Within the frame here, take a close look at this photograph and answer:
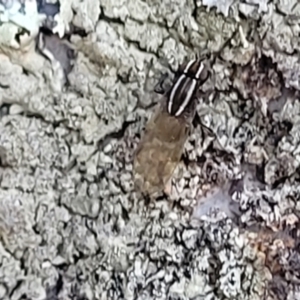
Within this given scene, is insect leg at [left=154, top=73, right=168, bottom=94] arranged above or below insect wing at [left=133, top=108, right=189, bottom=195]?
above

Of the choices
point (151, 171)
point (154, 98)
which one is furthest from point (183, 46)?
point (151, 171)

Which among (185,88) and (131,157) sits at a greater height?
(185,88)

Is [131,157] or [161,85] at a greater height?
[161,85]

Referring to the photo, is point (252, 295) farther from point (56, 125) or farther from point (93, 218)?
point (56, 125)

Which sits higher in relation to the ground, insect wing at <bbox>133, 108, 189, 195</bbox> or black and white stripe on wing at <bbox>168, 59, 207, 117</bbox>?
black and white stripe on wing at <bbox>168, 59, 207, 117</bbox>

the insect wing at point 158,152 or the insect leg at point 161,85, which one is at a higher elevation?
the insect leg at point 161,85
